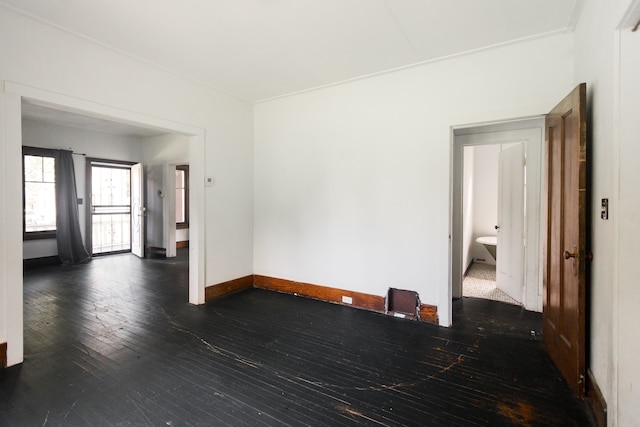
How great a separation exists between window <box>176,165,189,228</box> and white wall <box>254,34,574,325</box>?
15.9ft

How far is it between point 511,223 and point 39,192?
27.8 feet

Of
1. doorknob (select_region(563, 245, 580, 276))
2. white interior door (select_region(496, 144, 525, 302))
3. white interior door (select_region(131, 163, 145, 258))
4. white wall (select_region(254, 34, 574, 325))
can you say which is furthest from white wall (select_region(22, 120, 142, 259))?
white interior door (select_region(496, 144, 525, 302))

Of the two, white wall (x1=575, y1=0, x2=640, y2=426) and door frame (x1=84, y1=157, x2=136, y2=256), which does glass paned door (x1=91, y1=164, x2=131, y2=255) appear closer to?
door frame (x1=84, y1=157, x2=136, y2=256)

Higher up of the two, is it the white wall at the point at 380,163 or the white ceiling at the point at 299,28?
the white ceiling at the point at 299,28

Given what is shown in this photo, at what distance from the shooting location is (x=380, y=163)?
11.5 ft

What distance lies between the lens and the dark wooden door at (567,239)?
194 centimetres

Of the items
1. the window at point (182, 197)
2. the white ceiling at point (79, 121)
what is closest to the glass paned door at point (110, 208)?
the white ceiling at point (79, 121)

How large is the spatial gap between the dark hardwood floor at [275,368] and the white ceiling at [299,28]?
2.80 metres

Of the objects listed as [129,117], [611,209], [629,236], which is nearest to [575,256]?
[611,209]

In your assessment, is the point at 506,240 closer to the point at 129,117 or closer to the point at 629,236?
the point at 629,236

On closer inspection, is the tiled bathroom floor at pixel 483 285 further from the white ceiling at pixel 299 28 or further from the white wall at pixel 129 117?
the white wall at pixel 129 117

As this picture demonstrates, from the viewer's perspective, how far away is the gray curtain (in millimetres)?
6105

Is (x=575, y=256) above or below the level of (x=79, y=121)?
below

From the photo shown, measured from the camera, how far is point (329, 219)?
393 centimetres
